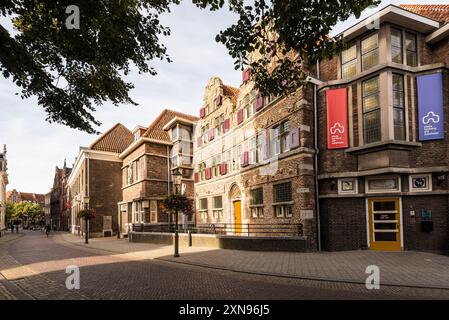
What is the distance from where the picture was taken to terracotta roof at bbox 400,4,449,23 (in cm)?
1332

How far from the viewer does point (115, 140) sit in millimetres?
34438

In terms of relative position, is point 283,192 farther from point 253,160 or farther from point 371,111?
point 371,111

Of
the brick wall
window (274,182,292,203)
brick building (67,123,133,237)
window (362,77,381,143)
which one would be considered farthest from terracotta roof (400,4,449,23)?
the brick wall

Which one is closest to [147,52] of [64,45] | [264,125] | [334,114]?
[64,45]

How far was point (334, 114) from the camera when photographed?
45.3ft

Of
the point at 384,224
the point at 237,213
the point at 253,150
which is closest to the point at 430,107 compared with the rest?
the point at 384,224

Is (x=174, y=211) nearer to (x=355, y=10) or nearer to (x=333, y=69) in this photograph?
(x=333, y=69)

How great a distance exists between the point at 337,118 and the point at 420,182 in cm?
432

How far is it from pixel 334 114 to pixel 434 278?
8.04 m

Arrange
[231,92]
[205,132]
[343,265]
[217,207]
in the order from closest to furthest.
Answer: [343,265] < [217,207] < [231,92] < [205,132]

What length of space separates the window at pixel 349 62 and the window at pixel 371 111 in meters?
0.96

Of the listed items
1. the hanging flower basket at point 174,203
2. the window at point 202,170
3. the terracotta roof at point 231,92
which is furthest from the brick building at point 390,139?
the window at point 202,170

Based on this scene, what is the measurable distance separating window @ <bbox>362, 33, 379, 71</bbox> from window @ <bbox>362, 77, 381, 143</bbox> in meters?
0.78

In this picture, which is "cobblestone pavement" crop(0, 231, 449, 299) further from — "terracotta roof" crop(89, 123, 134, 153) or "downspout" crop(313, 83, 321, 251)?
"terracotta roof" crop(89, 123, 134, 153)
